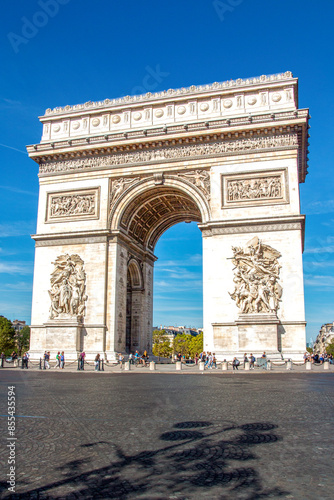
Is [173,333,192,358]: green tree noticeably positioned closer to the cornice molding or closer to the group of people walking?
the group of people walking

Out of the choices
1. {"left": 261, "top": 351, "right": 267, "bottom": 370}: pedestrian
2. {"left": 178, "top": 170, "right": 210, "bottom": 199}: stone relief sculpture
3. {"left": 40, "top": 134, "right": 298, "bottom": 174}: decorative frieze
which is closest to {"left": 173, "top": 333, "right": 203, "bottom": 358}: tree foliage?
{"left": 40, "top": 134, "right": 298, "bottom": 174}: decorative frieze

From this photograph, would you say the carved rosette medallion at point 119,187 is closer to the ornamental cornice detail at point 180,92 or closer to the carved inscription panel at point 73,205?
the carved inscription panel at point 73,205

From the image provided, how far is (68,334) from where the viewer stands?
26656 millimetres

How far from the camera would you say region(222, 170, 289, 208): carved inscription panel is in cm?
2552

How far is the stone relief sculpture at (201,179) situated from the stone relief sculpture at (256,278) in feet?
13.1

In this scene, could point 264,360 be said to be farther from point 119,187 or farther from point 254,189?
point 119,187

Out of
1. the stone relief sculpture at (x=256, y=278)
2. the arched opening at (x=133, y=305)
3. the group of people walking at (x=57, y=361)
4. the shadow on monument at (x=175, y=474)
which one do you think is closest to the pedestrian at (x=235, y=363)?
the stone relief sculpture at (x=256, y=278)

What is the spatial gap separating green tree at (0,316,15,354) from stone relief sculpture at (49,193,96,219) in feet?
131

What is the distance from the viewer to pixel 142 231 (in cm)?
3288

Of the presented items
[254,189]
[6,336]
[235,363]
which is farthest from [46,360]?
[6,336]

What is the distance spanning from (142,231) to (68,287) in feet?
24.9

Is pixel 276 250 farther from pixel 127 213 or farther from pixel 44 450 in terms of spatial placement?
pixel 44 450

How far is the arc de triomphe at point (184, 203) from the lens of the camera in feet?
80.8

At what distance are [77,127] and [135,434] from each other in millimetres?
27036
